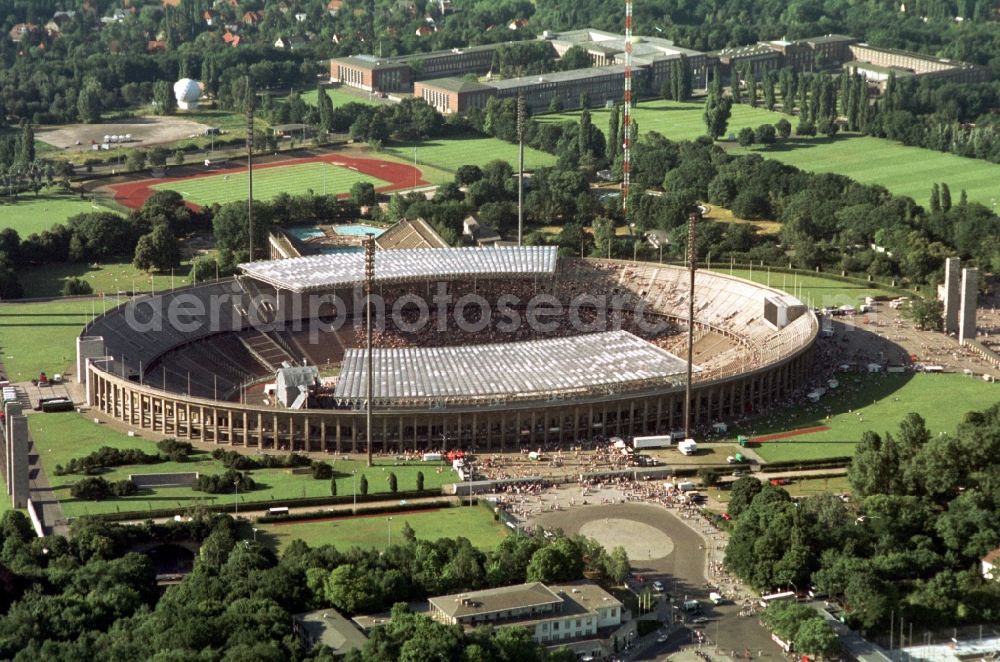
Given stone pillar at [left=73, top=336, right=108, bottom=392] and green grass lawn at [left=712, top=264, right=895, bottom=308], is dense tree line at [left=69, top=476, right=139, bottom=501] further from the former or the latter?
green grass lawn at [left=712, top=264, right=895, bottom=308]

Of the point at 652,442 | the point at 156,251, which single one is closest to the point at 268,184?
the point at 156,251

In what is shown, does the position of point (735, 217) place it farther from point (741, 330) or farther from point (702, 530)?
point (702, 530)

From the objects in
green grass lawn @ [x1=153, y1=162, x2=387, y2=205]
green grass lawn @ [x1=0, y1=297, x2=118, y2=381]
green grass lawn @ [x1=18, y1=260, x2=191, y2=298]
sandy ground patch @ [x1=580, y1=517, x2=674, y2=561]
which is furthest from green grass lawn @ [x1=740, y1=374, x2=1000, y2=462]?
green grass lawn @ [x1=153, y1=162, x2=387, y2=205]

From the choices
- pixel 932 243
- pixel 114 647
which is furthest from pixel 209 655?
pixel 932 243

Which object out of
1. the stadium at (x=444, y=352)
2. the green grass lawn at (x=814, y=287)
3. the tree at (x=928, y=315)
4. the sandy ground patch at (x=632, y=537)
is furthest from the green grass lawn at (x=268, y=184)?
the sandy ground patch at (x=632, y=537)

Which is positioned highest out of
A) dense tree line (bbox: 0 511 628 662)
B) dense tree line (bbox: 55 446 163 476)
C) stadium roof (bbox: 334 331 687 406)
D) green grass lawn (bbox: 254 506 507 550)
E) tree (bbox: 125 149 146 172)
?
tree (bbox: 125 149 146 172)

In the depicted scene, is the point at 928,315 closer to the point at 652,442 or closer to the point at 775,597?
the point at 652,442
